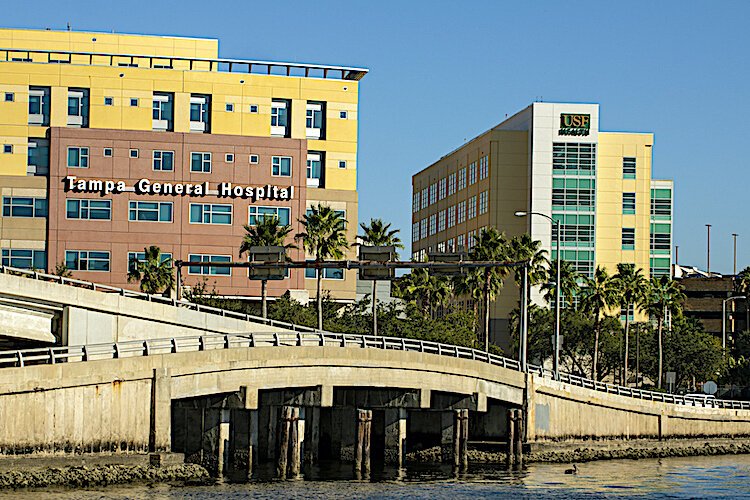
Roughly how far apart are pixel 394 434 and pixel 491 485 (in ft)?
32.5

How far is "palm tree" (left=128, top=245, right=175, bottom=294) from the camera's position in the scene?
4053 inches

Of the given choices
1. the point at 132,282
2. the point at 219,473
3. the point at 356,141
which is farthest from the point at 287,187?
the point at 219,473

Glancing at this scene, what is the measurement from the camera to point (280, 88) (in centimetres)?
11538

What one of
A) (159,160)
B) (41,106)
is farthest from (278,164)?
(41,106)

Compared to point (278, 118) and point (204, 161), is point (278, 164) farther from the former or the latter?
point (204, 161)

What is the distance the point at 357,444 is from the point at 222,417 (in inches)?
277

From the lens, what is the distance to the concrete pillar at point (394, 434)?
211 feet

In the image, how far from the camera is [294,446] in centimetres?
5856

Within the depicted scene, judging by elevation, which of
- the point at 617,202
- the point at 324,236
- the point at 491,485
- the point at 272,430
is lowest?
the point at 491,485

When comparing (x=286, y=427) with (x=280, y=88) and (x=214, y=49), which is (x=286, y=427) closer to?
(x=280, y=88)

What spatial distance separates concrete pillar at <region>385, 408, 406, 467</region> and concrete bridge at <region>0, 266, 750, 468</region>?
0.07 metres

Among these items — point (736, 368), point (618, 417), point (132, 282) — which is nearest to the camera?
point (618, 417)

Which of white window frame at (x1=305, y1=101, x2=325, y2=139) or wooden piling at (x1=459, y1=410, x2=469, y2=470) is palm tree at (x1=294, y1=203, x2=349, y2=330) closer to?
white window frame at (x1=305, y1=101, x2=325, y2=139)

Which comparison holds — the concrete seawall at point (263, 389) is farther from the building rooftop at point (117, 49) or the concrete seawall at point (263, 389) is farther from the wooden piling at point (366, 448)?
the building rooftop at point (117, 49)
